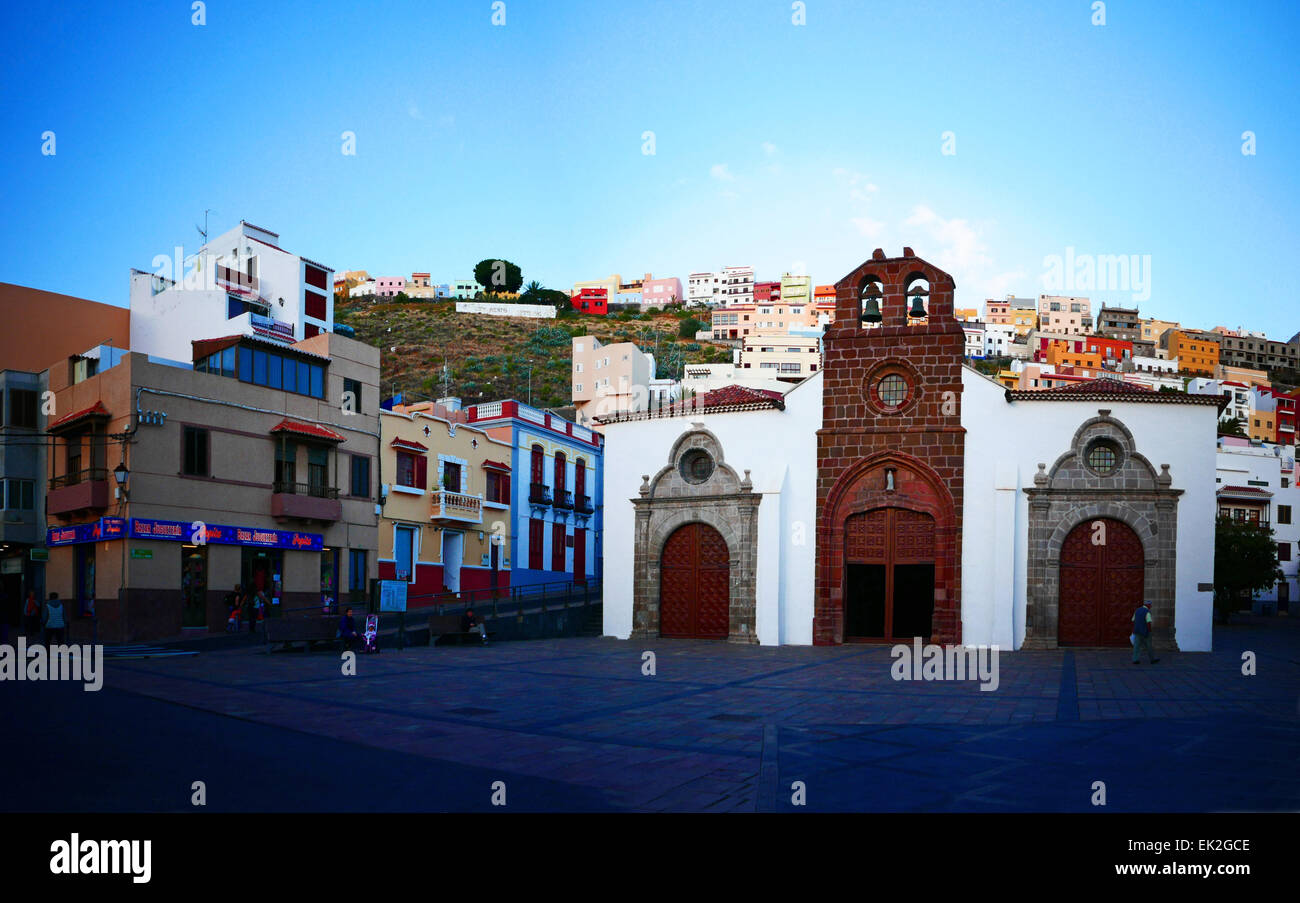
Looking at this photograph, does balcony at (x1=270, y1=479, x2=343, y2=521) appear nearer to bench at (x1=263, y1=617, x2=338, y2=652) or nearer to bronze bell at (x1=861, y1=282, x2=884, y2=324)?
bench at (x1=263, y1=617, x2=338, y2=652)

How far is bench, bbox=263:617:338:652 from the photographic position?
2314 centimetres

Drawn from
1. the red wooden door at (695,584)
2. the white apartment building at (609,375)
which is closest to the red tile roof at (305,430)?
the red wooden door at (695,584)

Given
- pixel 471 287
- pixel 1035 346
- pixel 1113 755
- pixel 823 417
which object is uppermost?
pixel 471 287

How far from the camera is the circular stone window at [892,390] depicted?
1074 inches

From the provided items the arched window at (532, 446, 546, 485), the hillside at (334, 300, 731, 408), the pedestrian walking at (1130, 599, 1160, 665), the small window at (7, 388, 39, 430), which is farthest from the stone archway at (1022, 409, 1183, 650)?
the hillside at (334, 300, 731, 408)

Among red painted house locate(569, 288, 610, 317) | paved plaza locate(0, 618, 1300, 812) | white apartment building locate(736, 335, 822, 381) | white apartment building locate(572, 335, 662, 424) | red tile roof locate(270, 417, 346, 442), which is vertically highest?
red painted house locate(569, 288, 610, 317)

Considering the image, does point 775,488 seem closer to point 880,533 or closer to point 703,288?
point 880,533

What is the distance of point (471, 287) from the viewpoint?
174 m

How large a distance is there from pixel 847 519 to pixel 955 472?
3065 millimetres

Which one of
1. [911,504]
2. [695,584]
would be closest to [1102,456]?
[911,504]

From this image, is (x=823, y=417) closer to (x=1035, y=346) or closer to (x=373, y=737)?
(x=373, y=737)

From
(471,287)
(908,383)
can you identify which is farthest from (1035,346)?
(908,383)

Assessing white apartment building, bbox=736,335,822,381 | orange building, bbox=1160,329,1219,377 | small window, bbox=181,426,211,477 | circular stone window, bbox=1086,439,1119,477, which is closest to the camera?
circular stone window, bbox=1086,439,1119,477

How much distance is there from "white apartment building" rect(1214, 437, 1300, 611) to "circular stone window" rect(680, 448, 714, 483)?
155 feet
